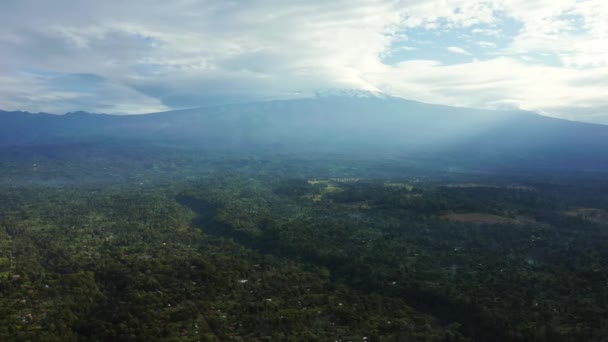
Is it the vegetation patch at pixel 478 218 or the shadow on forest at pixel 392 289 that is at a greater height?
the vegetation patch at pixel 478 218

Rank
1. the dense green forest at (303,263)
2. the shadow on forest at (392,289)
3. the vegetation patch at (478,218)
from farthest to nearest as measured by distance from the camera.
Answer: the vegetation patch at (478,218) < the shadow on forest at (392,289) < the dense green forest at (303,263)

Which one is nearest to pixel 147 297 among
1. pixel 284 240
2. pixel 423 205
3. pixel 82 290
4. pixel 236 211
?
pixel 82 290

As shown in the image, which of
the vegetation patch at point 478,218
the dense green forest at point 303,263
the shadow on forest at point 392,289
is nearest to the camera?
the dense green forest at point 303,263

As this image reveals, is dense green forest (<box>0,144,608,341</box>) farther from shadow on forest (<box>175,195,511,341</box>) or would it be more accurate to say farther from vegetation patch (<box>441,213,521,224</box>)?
vegetation patch (<box>441,213,521,224</box>)

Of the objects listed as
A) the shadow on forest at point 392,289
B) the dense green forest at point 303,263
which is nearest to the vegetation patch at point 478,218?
the dense green forest at point 303,263

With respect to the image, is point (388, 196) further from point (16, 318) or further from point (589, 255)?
point (16, 318)

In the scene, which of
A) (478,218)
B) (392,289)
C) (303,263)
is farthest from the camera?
(478,218)

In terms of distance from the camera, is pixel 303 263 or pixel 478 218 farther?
pixel 478 218

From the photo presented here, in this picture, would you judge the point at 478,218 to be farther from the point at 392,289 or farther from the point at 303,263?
the point at 392,289

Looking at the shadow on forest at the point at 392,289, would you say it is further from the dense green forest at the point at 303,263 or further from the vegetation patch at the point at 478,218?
the vegetation patch at the point at 478,218

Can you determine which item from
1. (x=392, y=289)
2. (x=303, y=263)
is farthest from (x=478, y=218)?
(x=392, y=289)
